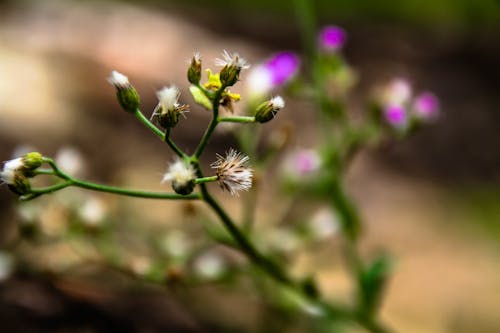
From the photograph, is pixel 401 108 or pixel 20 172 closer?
pixel 20 172

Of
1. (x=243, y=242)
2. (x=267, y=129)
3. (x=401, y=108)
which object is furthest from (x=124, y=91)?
(x=267, y=129)

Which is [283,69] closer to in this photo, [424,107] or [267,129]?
[424,107]

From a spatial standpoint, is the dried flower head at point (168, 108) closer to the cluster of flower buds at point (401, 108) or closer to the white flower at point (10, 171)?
the white flower at point (10, 171)

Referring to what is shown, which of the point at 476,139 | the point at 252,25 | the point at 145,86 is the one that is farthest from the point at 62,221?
the point at 252,25

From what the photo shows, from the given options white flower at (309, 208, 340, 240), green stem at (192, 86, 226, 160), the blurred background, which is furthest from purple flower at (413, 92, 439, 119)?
green stem at (192, 86, 226, 160)

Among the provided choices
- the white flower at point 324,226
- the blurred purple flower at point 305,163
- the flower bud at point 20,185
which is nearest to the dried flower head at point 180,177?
the flower bud at point 20,185

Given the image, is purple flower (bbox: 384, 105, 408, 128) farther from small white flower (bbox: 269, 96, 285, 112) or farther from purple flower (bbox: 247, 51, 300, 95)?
small white flower (bbox: 269, 96, 285, 112)

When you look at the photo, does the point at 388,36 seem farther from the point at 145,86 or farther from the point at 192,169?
the point at 192,169
